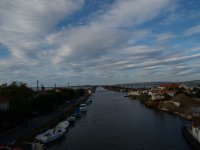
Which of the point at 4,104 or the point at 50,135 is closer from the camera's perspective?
the point at 50,135

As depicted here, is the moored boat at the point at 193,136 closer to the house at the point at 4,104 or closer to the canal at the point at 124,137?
the canal at the point at 124,137

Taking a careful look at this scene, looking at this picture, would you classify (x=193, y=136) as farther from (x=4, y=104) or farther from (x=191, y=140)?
(x=4, y=104)

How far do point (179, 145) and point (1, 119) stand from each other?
61.7 feet

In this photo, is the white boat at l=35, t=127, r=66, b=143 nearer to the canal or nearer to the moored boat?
the canal

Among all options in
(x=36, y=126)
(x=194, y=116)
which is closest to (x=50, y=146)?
(x=36, y=126)

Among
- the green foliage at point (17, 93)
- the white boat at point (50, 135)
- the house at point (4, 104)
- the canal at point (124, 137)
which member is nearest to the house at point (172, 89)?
the canal at point (124, 137)

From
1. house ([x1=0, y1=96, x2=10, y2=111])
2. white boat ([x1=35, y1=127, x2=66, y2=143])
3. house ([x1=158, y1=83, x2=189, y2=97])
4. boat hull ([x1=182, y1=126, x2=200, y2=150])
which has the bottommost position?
boat hull ([x1=182, y1=126, x2=200, y2=150])

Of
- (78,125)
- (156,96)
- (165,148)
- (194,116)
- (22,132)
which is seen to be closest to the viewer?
(165,148)

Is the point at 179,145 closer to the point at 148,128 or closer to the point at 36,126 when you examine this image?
the point at 148,128

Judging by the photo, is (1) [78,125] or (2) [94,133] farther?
(1) [78,125]

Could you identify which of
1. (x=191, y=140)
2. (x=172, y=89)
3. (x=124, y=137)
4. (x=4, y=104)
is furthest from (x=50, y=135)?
(x=172, y=89)

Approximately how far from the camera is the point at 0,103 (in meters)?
37.1

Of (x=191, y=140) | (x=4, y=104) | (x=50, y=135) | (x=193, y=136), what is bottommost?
(x=191, y=140)

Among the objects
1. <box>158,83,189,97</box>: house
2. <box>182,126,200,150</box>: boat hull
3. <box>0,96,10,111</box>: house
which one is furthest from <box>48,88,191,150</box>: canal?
<box>158,83,189,97</box>: house
